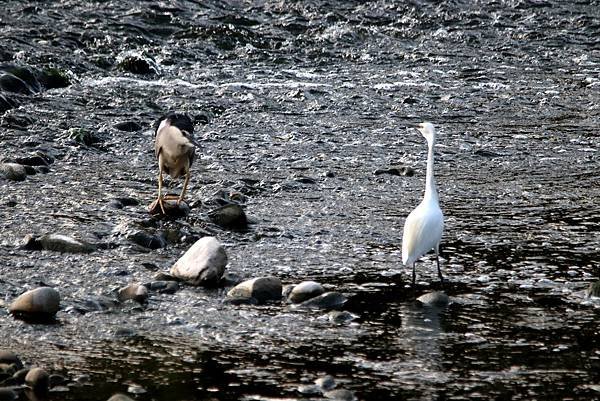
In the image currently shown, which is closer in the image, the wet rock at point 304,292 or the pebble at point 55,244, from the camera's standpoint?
the wet rock at point 304,292

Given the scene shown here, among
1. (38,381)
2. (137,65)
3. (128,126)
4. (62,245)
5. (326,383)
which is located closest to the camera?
(38,381)

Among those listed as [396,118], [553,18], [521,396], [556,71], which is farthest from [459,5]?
[521,396]

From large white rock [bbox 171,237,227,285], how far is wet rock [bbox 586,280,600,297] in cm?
243

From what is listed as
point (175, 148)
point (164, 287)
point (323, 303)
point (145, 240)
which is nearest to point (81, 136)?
point (175, 148)

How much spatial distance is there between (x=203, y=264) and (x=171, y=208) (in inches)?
74.8

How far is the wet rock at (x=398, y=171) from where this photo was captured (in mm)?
10953

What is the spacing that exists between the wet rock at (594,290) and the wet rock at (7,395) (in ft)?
12.5

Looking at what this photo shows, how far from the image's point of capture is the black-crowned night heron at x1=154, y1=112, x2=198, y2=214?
378 inches

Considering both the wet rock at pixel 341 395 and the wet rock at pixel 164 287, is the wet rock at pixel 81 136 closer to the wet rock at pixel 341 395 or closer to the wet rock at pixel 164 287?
the wet rock at pixel 164 287

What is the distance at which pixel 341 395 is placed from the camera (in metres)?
5.59

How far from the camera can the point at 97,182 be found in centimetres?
1026

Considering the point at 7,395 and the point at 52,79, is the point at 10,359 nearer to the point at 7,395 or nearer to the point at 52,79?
the point at 7,395

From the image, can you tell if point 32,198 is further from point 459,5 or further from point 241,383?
point 459,5

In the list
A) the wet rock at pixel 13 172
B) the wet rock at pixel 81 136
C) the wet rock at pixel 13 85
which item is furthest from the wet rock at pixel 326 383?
the wet rock at pixel 13 85
